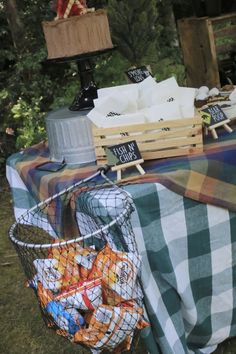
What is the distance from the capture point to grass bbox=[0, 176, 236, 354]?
86.1 inches

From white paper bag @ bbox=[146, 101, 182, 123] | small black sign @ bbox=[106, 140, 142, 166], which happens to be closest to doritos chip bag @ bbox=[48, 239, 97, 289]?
small black sign @ bbox=[106, 140, 142, 166]

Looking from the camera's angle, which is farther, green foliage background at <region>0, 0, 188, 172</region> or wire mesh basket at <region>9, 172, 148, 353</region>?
green foliage background at <region>0, 0, 188, 172</region>

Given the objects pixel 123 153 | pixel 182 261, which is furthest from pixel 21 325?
pixel 123 153

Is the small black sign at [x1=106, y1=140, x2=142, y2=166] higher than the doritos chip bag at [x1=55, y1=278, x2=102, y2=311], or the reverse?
the small black sign at [x1=106, y1=140, x2=142, y2=166]

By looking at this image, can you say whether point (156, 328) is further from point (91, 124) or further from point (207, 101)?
point (207, 101)

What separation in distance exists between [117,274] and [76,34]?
0.90m

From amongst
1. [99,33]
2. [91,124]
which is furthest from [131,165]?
[99,33]

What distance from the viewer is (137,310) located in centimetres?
128

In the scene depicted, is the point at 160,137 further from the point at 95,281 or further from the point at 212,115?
the point at 95,281

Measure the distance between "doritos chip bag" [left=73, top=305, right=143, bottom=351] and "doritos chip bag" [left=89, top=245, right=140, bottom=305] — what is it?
0.04 metres

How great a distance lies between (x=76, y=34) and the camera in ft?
5.62

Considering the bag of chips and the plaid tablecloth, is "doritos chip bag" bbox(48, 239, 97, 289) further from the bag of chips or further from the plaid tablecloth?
the plaid tablecloth

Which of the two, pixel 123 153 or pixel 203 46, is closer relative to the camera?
pixel 123 153

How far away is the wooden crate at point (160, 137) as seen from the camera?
156 cm
